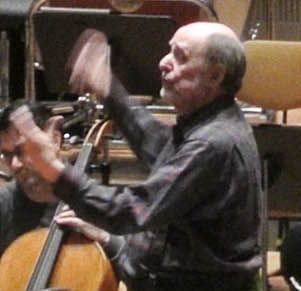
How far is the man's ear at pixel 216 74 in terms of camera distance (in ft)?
7.68

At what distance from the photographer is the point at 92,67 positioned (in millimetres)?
2619

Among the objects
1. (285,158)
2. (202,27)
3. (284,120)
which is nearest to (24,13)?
(284,120)

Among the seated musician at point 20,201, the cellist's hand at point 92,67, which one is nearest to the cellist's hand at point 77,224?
the cellist's hand at point 92,67

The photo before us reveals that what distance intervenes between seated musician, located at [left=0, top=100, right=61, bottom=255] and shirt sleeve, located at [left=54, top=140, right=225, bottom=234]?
2.75 feet

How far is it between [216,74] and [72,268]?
67cm

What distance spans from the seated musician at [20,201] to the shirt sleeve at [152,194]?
0.84m

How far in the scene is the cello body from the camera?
255 cm

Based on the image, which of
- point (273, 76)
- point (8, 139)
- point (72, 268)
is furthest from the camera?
point (273, 76)

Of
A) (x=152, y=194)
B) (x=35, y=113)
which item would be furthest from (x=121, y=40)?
(x=152, y=194)

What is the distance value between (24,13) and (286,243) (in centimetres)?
164

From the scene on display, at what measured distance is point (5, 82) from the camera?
4129 mm

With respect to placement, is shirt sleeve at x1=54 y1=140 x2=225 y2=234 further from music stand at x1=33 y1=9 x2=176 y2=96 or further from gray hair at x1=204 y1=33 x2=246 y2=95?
music stand at x1=33 y1=9 x2=176 y2=96

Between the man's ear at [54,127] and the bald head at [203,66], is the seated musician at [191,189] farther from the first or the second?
the man's ear at [54,127]

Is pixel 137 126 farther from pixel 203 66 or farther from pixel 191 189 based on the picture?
→ pixel 191 189
